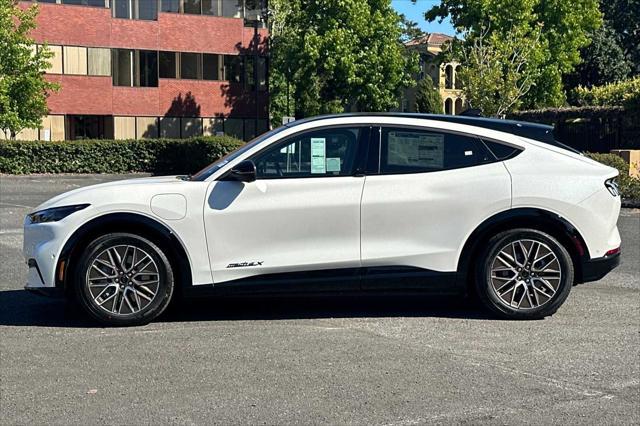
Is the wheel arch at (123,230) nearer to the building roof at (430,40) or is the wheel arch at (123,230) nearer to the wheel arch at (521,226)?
the wheel arch at (521,226)

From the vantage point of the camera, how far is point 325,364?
549 cm

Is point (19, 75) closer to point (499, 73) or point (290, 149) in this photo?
point (499, 73)

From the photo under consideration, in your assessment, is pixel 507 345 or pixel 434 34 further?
pixel 434 34

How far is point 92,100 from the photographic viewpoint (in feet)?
140

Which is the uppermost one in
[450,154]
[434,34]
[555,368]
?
[434,34]

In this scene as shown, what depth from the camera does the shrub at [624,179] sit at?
62.6 ft

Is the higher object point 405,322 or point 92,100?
point 92,100

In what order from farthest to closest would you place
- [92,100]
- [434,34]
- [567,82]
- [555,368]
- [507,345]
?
[434,34]
[567,82]
[92,100]
[507,345]
[555,368]

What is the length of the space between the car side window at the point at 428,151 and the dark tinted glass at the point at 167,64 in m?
39.9

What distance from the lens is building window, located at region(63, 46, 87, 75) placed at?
137 feet

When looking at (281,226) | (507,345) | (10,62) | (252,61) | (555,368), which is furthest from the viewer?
(252,61)

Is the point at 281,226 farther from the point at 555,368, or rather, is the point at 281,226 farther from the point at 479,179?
the point at 555,368

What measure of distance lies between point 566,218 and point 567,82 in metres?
50.5

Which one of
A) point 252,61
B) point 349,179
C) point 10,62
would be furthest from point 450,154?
point 252,61
